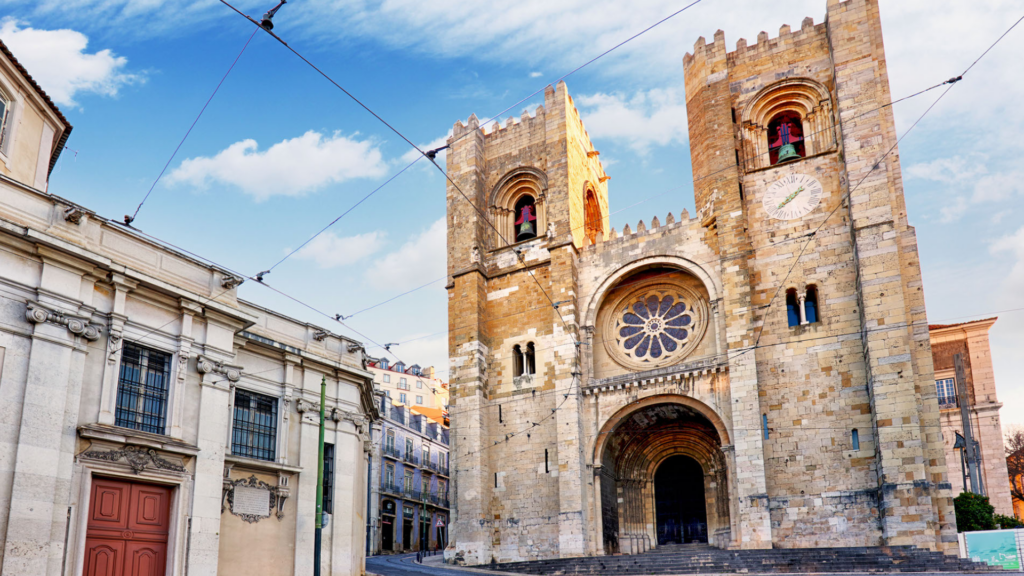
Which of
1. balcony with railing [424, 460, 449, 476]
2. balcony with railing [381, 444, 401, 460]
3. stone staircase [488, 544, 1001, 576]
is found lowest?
stone staircase [488, 544, 1001, 576]

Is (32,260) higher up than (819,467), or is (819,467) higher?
(32,260)

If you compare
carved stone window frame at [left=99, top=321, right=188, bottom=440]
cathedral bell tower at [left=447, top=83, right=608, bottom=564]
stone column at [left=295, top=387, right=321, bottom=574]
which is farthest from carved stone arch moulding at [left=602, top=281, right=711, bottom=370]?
carved stone window frame at [left=99, top=321, right=188, bottom=440]

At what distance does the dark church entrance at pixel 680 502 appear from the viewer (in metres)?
28.0

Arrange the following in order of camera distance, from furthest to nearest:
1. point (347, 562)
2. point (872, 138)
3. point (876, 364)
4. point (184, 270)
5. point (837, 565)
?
point (872, 138) < point (876, 364) < point (837, 565) < point (347, 562) < point (184, 270)

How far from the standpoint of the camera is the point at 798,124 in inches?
1109

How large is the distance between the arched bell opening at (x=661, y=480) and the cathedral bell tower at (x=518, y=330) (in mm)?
1957

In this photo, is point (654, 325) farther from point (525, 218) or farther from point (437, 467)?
point (437, 467)

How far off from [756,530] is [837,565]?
298 centimetres

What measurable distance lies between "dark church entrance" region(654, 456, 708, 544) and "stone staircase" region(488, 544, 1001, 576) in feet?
16.7

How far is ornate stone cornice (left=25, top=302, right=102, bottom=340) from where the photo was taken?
487 inches

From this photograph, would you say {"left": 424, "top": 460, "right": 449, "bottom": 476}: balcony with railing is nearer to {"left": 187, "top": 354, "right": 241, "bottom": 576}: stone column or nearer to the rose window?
the rose window

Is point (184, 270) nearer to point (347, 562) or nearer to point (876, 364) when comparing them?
point (347, 562)

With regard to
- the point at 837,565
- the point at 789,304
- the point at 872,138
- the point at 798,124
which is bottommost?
the point at 837,565

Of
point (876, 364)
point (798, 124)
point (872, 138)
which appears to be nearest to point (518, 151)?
point (798, 124)
